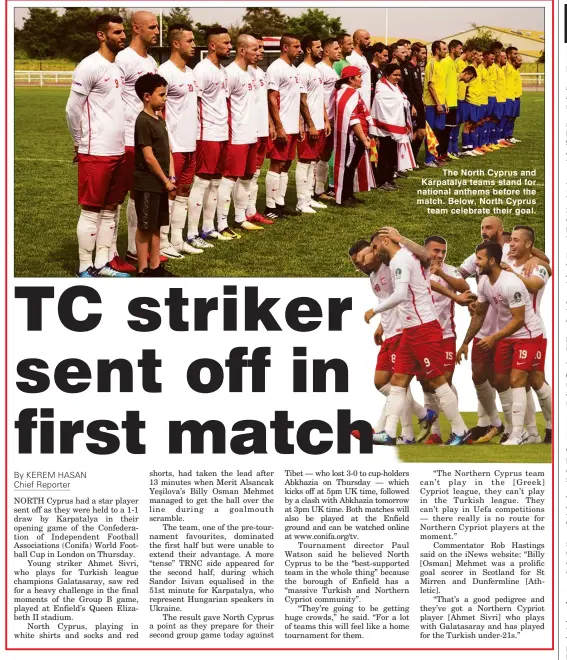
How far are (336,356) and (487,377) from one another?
50.1 inches

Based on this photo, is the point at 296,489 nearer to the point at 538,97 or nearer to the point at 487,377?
the point at 487,377

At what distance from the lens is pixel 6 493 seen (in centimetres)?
927

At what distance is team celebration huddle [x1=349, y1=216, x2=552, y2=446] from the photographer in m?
9.39

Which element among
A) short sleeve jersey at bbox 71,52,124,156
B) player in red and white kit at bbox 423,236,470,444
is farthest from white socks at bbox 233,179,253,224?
player in red and white kit at bbox 423,236,470,444

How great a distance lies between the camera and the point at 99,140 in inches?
381

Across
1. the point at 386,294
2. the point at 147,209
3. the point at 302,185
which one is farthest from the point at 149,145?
the point at 302,185

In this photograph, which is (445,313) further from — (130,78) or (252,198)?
(130,78)

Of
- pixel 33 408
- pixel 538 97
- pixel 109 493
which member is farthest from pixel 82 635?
pixel 538 97

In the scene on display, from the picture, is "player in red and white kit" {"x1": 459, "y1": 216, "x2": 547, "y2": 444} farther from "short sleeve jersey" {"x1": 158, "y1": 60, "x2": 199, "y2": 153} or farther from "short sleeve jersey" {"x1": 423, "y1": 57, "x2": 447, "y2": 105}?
"short sleeve jersey" {"x1": 423, "y1": 57, "x2": 447, "y2": 105}

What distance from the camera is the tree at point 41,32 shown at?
10.8 meters

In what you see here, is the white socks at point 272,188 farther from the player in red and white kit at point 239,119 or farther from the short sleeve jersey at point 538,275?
the short sleeve jersey at point 538,275

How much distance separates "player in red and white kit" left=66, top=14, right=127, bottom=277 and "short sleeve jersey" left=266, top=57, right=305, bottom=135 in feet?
8.77

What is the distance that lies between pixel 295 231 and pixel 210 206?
0.95 meters

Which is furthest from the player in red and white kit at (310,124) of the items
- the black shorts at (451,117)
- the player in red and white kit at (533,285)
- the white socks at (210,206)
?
the black shorts at (451,117)
